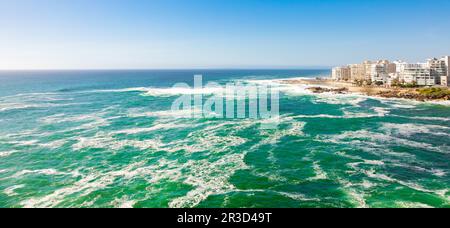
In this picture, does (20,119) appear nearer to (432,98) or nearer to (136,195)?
(136,195)

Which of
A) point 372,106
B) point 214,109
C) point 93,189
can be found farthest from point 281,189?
point 372,106
